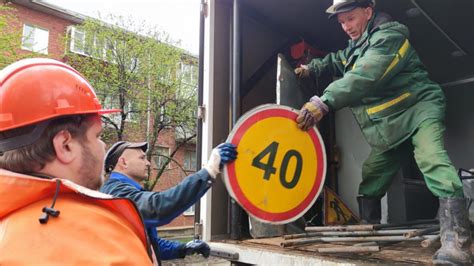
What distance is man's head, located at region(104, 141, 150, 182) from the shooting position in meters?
2.37

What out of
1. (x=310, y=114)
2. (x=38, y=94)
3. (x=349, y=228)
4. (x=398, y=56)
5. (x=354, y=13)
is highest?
(x=354, y=13)

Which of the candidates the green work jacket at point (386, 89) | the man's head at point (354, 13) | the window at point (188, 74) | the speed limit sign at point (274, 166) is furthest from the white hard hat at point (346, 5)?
the window at point (188, 74)

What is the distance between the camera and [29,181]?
0.91 meters

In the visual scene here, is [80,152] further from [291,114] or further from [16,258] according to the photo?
[291,114]

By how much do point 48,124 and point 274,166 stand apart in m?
1.41

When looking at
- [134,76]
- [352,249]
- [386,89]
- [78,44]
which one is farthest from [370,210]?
[78,44]

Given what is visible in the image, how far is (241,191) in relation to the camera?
2127 mm

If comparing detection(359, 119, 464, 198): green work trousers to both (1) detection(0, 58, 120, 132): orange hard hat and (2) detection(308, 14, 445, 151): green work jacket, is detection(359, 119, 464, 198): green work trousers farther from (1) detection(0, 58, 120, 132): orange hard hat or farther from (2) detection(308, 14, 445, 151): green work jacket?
(1) detection(0, 58, 120, 132): orange hard hat

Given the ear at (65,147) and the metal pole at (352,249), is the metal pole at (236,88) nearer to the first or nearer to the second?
the metal pole at (352,249)

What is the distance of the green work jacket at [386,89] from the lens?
2400 millimetres

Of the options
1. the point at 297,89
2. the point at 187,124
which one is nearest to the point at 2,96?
the point at 297,89

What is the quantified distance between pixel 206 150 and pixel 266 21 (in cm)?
161

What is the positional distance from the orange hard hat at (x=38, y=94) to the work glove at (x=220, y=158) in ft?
3.11

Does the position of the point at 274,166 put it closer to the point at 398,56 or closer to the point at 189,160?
the point at 398,56
